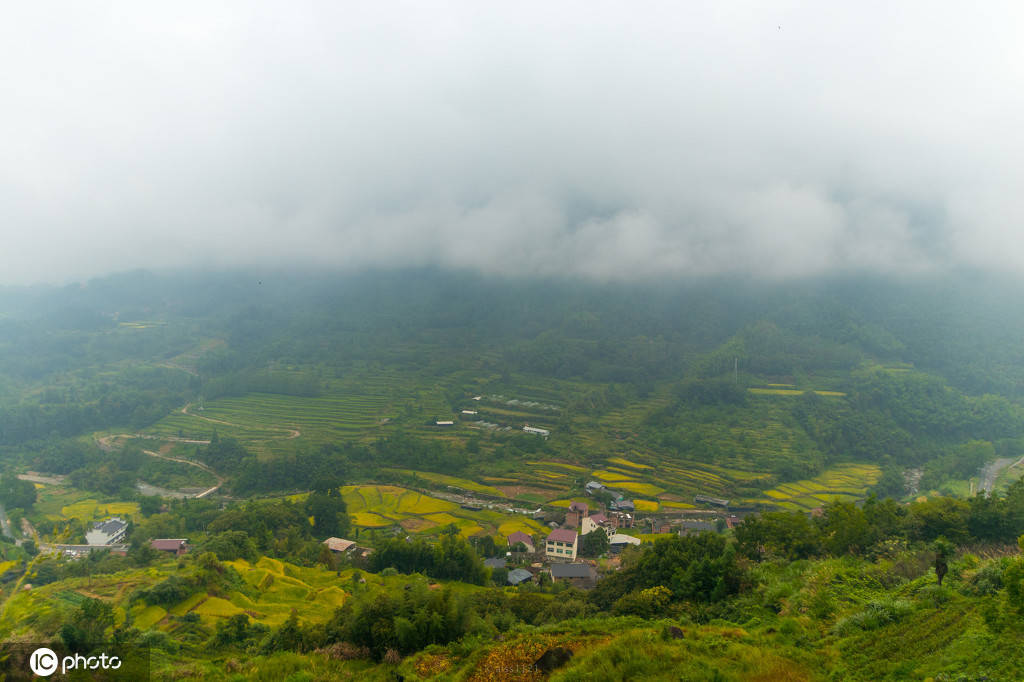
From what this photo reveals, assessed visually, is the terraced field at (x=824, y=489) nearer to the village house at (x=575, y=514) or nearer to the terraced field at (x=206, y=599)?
the village house at (x=575, y=514)

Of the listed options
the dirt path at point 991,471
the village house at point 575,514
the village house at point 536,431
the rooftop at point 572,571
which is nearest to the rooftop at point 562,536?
the rooftop at point 572,571

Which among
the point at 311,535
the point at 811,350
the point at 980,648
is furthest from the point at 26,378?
the point at 811,350

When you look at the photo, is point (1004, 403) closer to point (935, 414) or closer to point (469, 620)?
point (935, 414)

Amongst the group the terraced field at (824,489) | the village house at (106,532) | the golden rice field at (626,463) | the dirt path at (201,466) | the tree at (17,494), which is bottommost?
the dirt path at (201,466)

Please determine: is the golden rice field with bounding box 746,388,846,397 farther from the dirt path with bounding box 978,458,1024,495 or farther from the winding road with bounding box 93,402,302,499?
the winding road with bounding box 93,402,302,499

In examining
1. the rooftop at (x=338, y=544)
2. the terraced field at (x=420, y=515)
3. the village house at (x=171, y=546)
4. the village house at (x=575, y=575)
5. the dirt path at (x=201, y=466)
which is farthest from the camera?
the dirt path at (x=201, y=466)

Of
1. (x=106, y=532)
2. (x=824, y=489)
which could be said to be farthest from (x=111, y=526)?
(x=824, y=489)
